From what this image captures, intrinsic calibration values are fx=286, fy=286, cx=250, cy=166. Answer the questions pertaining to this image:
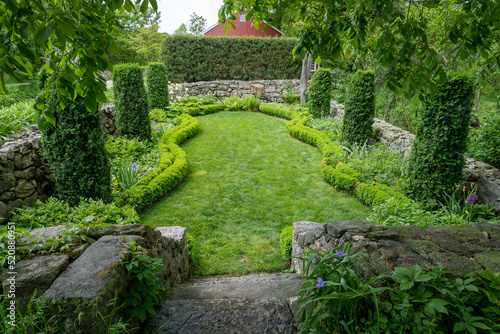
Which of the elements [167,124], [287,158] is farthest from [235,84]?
[287,158]

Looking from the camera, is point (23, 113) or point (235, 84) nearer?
point (23, 113)

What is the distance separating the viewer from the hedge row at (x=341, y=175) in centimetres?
494

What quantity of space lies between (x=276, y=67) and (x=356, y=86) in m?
10.0

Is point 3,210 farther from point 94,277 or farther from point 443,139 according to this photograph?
point 443,139

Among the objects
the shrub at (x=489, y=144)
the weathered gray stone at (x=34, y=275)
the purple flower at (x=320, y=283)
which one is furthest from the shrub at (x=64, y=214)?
the shrub at (x=489, y=144)

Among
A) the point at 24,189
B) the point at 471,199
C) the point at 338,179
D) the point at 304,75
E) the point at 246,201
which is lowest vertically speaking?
the point at 246,201

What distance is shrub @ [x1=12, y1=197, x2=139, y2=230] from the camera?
3.65 m

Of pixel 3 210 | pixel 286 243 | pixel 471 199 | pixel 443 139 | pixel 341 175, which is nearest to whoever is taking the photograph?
pixel 3 210

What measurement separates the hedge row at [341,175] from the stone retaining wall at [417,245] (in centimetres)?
208

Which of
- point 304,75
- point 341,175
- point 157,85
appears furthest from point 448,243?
point 304,75

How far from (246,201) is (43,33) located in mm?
4688

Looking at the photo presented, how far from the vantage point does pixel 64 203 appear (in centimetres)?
429

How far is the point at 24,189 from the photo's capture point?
4039 mm

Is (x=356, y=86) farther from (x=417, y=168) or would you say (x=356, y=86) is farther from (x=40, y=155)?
(x=40, y=155)
